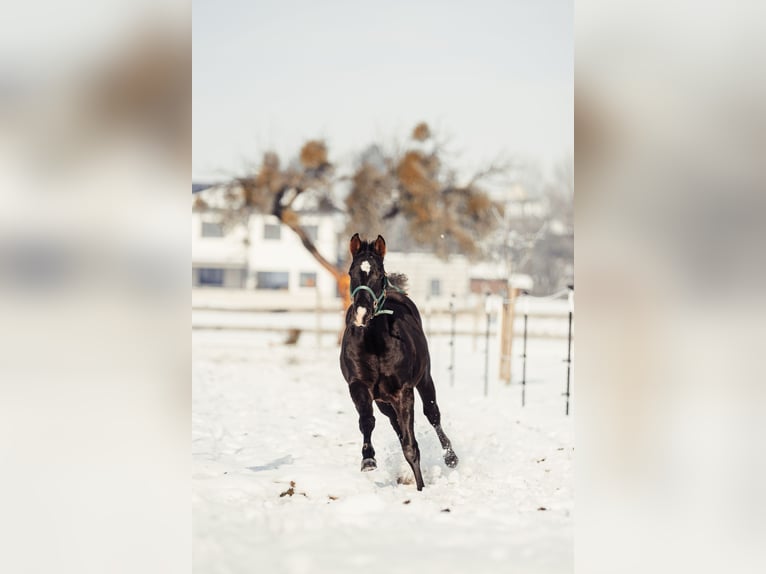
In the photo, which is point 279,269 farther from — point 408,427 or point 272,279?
point 408,427

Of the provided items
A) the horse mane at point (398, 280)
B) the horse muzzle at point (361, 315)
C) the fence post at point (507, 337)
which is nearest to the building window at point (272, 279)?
the fence post at point (507, 337)

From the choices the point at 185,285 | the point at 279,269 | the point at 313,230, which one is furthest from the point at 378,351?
the point at 279,269

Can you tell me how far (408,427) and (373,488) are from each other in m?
0.56

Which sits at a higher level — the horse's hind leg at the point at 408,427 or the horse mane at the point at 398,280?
the horse mane at the point at 398,280

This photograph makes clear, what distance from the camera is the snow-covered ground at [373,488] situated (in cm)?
345

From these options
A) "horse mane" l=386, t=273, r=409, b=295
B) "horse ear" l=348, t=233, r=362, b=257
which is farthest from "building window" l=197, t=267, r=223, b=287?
"horse ear" l=348, t=233, r=362, b=257

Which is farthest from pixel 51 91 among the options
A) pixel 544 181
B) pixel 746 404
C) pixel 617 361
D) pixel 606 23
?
pixel 544 181

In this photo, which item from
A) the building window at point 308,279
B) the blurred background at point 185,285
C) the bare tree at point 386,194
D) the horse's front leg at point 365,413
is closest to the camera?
the blurred background at point 185,285

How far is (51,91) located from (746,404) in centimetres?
259

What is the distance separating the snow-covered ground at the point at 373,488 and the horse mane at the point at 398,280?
1563 mm

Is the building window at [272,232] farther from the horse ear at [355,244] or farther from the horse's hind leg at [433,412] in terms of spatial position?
the horse ear at [355,244]

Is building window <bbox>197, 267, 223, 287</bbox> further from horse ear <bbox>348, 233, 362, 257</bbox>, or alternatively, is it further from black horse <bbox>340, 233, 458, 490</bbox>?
horse ear <bbox>348, 233, 362, 257</bbox>

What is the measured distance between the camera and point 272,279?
93.8 feet

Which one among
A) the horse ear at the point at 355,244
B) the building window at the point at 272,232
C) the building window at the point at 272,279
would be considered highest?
the building window at the point at 272,232
